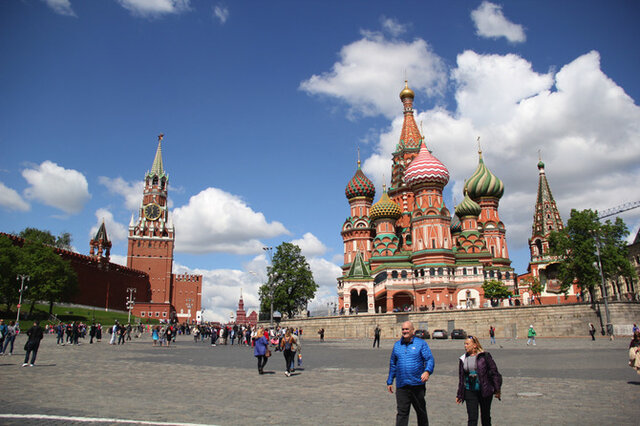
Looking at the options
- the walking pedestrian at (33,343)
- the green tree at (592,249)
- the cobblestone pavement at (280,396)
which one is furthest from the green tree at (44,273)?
the green tree at (592,249)

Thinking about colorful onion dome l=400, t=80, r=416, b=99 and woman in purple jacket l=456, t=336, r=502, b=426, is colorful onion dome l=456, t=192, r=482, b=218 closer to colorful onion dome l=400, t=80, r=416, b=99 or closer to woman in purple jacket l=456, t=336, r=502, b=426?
colorful onion dome l=400, t=80, r=416, b=99

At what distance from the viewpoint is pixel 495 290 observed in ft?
194

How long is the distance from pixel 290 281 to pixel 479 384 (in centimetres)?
5852

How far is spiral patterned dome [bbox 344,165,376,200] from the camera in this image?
7825cm

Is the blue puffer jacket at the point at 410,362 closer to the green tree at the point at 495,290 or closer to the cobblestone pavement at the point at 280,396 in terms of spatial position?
the cobblestone pavement at the point at 280,396

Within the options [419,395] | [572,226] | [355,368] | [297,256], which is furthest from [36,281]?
[419,395]

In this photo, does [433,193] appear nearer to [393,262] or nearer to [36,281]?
[393,262]

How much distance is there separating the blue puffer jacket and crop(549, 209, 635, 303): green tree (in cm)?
4073

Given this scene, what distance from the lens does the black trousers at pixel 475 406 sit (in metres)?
6.49

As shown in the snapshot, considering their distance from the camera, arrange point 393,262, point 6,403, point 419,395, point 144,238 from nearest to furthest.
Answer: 1. point 419,395
2. point 6,403
3. point 393,262
4. point 144,238

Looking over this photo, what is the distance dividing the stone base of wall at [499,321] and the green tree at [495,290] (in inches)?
526

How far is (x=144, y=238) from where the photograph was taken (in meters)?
112

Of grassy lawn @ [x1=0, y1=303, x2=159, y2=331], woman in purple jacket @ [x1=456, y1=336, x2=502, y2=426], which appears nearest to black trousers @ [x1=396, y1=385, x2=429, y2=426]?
woman in purple jacket @ [x1=456, y1=336, x2=502, y2=426]

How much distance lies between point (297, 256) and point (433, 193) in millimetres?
19849
